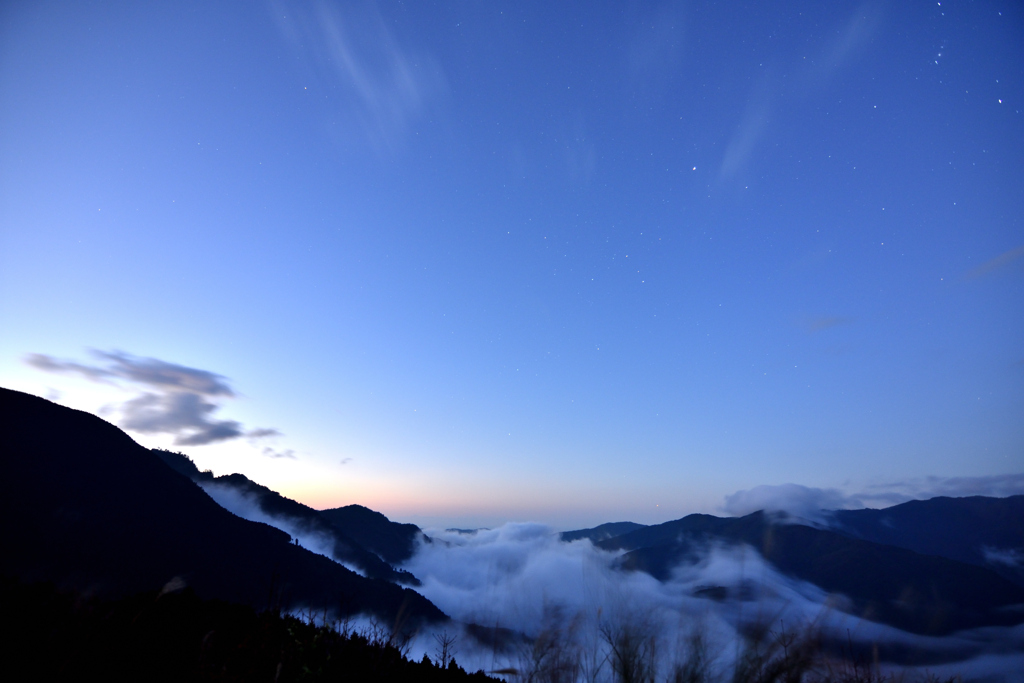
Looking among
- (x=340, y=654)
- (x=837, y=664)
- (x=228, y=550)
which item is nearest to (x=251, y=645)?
(x=340, y=654)

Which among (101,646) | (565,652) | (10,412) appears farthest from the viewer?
(10,412)

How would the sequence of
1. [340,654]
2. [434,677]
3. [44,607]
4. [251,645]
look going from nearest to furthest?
[44,607]
[251,645]
[340,654]
[434,677]

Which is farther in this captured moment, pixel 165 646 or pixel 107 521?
pixel 107 521

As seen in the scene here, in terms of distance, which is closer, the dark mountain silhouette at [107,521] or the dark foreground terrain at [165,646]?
the dark foreground terrain at [165,646]

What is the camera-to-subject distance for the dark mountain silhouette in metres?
133

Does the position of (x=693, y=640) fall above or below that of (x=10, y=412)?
below

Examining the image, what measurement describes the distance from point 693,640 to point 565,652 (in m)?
6.97

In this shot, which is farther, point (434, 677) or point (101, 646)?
point (434, 677)

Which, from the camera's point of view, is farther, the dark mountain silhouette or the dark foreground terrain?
the dark mountain silhouette

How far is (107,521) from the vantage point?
6181 inches

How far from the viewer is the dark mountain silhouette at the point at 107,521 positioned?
13262 centimetres

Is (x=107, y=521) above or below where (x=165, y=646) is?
above

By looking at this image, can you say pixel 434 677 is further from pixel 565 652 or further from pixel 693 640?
pixel 693 640

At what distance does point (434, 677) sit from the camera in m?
18.0
